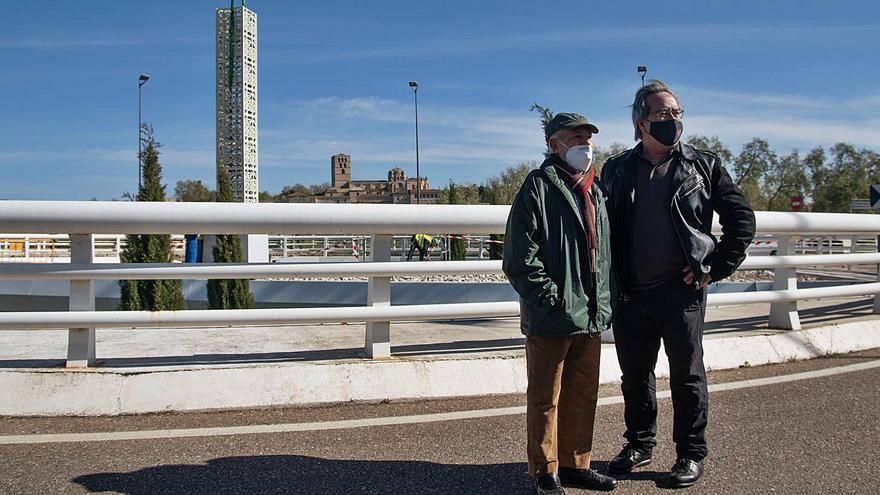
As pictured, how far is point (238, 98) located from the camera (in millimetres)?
46312

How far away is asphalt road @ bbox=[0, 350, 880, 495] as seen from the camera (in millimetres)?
3326

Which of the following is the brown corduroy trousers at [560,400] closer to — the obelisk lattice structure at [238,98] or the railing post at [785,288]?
the railing post at [785,288]

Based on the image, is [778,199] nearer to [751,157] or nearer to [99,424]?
[751,157]

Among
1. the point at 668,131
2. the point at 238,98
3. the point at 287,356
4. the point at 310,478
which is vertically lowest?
the point at 310,478

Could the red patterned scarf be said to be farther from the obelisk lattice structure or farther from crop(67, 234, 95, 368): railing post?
the obelisk lattice structure

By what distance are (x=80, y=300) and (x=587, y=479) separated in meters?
3.10

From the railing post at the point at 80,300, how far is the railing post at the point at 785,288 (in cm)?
513

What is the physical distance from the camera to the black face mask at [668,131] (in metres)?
3.56

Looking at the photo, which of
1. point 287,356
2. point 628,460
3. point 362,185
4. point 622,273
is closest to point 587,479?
point 628,460

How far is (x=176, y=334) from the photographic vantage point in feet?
19.4

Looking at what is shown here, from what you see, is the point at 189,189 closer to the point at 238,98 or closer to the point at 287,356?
the point at 238,98

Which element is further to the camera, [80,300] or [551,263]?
[80,300]

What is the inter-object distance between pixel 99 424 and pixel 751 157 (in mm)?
77443

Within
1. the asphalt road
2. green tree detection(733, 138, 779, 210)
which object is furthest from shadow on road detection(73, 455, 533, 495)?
green tree detection(733, 138, 779, 210)
